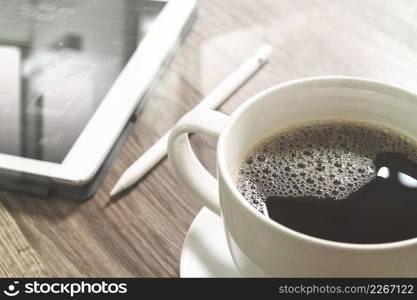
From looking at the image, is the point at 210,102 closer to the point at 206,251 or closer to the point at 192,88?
the point at 192,88

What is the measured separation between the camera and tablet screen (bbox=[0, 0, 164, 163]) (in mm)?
592

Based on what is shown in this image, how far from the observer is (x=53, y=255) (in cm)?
51

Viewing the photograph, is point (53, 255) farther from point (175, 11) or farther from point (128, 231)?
point (175, 11)

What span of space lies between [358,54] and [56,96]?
351 mm

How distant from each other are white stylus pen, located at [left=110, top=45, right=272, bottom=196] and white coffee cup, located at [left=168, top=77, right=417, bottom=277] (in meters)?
0.10

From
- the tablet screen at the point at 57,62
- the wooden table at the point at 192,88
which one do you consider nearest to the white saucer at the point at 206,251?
the wooden table at the point at 192,88

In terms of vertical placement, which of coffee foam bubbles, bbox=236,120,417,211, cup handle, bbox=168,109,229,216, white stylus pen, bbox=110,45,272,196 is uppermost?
coffee foam bubbles, bbox=236,120,417,211

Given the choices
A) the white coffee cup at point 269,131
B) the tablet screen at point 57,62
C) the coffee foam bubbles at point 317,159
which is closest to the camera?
the white coffee cup at point 269,131

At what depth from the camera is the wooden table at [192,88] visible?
515mm

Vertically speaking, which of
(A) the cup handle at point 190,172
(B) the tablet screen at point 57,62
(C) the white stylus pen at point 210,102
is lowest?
(B) the tablet screen at point 57,62

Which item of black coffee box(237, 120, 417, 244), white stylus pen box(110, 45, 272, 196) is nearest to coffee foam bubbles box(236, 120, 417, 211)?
black coffee box(237, 120, 417, 244)

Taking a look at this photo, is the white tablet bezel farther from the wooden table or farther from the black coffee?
the black coffee

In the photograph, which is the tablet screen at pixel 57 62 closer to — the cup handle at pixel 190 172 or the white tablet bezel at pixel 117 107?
the white tablet bezel at pixel 117 107

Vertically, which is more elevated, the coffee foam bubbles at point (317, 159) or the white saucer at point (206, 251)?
the coffee foam bubbles at point (317, 159)
